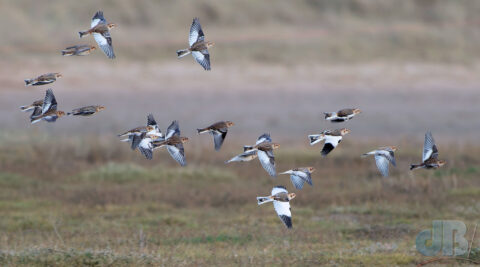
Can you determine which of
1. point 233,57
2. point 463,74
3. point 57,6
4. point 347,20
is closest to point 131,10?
point 57,6

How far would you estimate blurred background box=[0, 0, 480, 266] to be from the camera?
1521cm

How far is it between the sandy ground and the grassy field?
23.6 ft

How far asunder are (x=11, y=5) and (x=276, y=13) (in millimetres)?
13191

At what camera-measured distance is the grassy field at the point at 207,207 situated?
519 inches

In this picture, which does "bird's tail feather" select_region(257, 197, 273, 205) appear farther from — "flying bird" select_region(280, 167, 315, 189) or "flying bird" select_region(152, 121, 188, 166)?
"flying bird" select_region(152, 121, 188, 166)

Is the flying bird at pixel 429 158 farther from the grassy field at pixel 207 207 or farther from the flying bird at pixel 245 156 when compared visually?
the grassy field at pixel 207 207

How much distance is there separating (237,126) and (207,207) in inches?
636

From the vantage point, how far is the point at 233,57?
4178 cm

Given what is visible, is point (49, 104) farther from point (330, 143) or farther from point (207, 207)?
point (207, 207)

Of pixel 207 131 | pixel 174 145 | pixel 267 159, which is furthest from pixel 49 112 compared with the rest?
pixel 267 159

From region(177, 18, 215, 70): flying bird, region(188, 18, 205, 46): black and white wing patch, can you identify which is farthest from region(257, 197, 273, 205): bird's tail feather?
region(188, 18, 205, 46): black and white wing patch

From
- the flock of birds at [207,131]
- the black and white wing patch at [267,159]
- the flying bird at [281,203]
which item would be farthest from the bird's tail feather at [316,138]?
the flying bird at [281,203]

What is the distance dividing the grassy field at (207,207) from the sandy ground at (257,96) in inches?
283

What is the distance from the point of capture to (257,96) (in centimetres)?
3797
